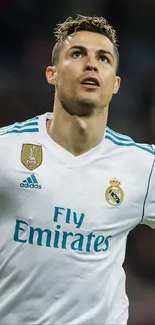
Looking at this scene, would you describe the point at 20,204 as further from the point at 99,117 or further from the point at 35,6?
the point at 35,6

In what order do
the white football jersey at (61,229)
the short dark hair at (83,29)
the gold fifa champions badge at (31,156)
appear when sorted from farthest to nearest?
the short dark hair at (83,29) → the gold fifa champions badge at (31,156) → the white football jersey at (61,229)

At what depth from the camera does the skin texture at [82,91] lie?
3408 mm

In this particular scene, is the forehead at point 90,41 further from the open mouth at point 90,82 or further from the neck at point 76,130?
the neck at point 76,130

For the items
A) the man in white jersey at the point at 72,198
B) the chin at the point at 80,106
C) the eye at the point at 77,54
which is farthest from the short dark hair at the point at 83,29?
the chin at the point at 80,106

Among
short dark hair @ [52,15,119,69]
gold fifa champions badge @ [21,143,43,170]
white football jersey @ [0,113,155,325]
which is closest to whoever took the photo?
white football jersey @ [0,113,155,325]

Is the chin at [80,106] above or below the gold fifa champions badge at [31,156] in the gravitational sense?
above

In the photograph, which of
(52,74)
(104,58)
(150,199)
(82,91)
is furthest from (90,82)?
(150,199)

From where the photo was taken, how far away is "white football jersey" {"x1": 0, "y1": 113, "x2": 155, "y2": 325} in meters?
3.36

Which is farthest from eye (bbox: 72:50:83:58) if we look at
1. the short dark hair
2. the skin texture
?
the short dark hair

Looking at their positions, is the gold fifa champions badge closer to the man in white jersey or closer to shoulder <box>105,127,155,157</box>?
the man in white jersey

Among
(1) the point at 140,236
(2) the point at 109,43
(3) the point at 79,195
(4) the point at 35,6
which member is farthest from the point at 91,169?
(4) the point at 35,6

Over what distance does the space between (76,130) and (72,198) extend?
1.09 feet

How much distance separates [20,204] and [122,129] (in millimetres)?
3121

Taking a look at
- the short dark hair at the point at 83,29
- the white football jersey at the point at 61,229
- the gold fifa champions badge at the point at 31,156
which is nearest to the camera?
the white football jersey at the point at 61,229
